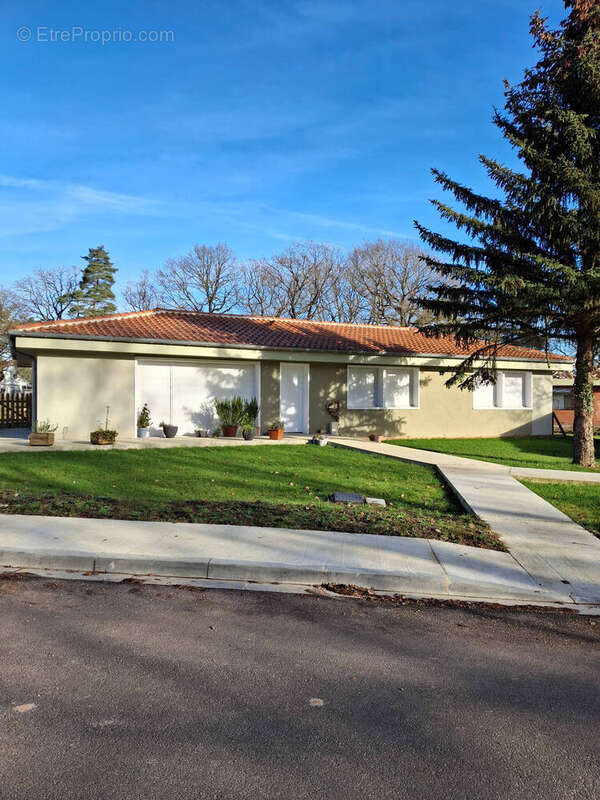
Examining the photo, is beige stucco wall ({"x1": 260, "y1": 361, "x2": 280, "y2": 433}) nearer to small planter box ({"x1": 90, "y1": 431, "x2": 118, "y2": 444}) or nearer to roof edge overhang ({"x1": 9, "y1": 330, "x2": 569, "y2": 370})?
roof edge overhang ({"x1": 9, "y1": 330, "x2": 569, "y2": 370})

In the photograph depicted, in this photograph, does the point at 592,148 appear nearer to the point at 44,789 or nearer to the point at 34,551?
the point at 34,551

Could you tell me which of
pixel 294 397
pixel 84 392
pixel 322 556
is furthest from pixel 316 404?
pixel 322 556

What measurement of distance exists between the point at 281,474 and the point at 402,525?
411cm

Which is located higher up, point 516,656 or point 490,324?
point 490,324

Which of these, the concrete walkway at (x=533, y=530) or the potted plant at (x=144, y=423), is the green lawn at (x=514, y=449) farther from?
the potted plant at (x=144, y=423)

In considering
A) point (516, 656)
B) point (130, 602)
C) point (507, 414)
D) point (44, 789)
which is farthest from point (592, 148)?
point (44, 789)

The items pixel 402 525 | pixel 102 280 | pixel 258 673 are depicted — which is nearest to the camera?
pixel 258 673

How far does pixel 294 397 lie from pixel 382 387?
3.12 m

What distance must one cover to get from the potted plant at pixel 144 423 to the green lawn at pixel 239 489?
248 cm

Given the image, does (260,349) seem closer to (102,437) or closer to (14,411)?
(102,437)

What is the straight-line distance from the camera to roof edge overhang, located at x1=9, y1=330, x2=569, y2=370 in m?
14.8

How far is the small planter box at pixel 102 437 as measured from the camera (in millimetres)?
13895

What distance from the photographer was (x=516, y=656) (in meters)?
3.69

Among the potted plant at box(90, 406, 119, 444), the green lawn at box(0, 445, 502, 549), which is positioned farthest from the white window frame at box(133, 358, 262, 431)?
the green lawn at box(0, 445, 502, 549)
